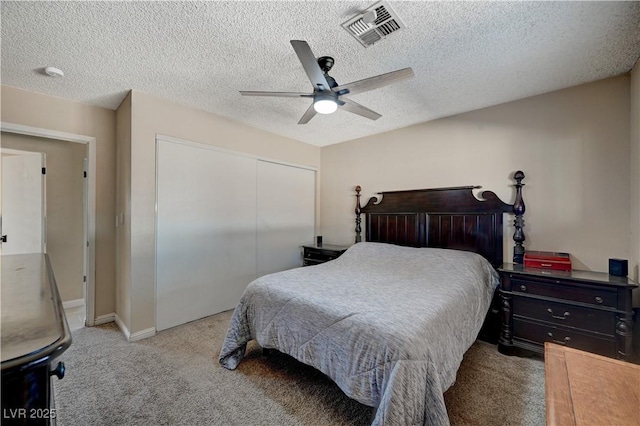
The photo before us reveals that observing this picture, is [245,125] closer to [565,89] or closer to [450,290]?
[450,290]

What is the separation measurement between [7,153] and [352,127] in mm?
4298

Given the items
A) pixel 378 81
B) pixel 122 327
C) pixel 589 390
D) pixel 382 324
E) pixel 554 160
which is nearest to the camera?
pixel 589 390

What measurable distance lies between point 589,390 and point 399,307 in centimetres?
95

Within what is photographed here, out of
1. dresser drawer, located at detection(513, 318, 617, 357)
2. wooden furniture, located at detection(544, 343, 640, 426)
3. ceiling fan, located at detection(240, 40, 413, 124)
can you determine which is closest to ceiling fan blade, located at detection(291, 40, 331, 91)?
ceiling fan, located at detection(240, 40, 413, 124)

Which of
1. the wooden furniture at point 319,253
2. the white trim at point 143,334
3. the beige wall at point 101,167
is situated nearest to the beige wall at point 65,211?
the beige wall at point 101,167

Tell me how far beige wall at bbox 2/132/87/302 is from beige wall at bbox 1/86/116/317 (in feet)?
2.85

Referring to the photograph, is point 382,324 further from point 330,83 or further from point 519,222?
point 519,222

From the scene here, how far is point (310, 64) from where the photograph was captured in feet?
5.51

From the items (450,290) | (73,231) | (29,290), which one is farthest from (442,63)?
(73,231)

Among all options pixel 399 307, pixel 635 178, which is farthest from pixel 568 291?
pixel 399 307

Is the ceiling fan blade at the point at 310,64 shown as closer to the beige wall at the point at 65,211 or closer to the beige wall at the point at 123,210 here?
the beige wall at the point at 123,210

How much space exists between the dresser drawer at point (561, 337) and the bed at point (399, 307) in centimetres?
33

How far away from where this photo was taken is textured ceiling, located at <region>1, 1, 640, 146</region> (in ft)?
5.33

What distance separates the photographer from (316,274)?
8.34ft
